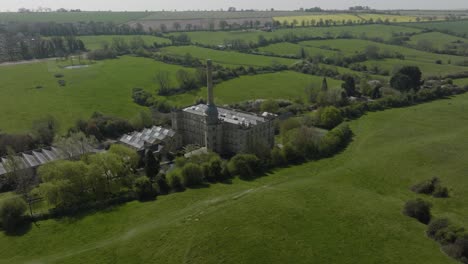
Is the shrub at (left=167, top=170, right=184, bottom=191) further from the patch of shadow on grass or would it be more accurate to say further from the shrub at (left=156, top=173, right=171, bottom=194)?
the patch of shadow on grass

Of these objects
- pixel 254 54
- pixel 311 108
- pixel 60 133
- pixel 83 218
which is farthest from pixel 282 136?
pixel 254 54

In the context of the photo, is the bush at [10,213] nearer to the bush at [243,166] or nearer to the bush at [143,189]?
the bush at [143,189]

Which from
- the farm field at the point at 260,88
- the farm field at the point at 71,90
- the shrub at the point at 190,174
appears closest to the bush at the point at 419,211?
the shrub at the point at 190,174

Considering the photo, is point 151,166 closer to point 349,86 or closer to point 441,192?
point 441,192

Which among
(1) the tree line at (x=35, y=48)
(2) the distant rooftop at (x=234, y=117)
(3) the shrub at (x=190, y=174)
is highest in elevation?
(1) the tree line at (x=35, y=48)

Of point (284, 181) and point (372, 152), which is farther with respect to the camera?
point (372, 152)

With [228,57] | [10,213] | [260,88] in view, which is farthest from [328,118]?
[228,57]

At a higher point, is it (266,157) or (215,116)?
(215,116)

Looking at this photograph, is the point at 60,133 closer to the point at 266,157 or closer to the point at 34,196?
the point at 34,196
